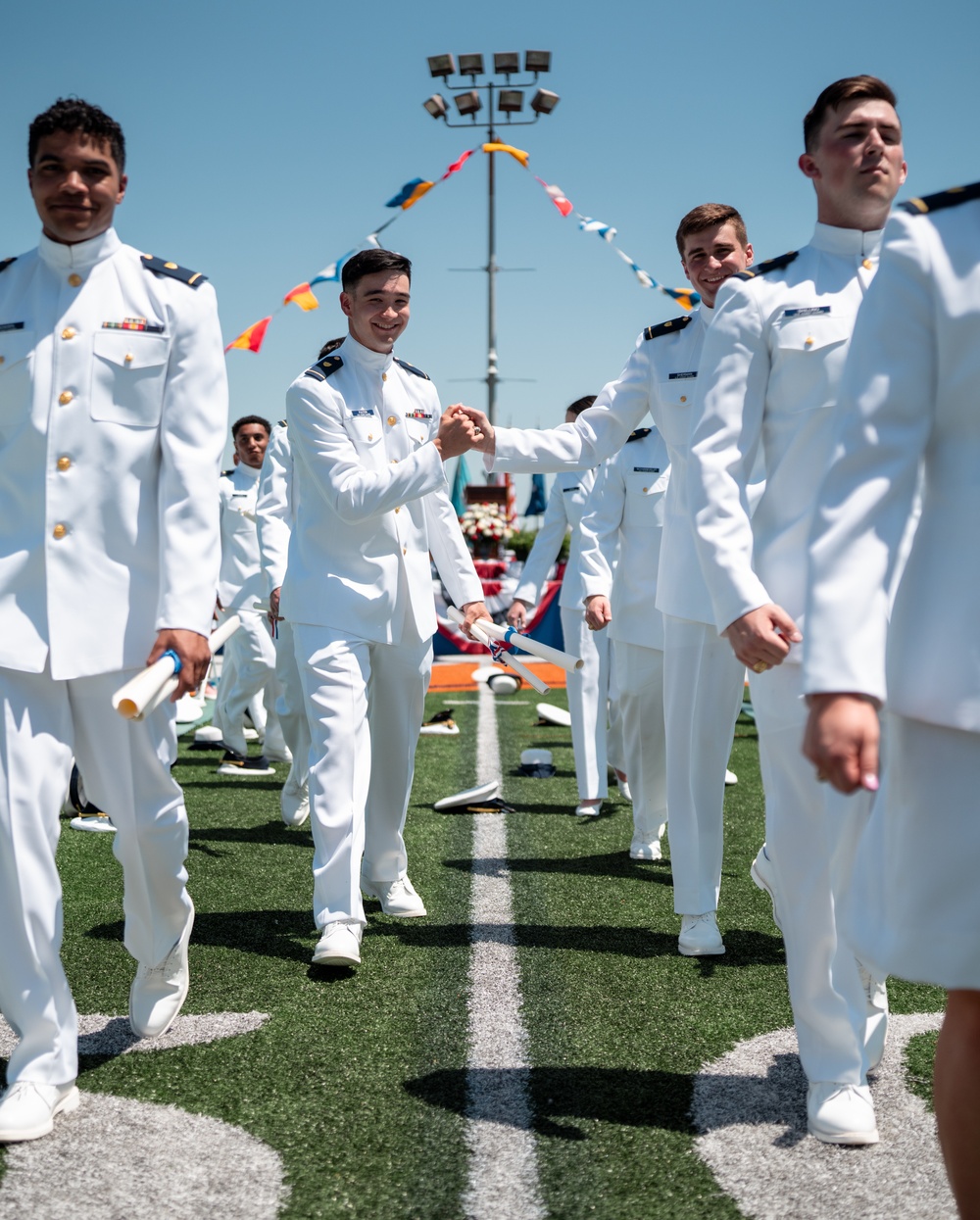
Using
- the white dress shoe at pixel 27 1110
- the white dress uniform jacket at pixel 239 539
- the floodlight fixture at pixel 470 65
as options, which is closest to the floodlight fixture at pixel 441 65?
the floodlight fixture at pixel 470 65

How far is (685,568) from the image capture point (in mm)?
4730

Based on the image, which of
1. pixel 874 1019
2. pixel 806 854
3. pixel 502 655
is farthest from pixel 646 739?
pixel 806 854

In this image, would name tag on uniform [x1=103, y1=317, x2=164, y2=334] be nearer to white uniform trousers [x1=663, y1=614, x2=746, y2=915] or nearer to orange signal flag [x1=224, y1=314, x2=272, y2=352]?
white uniform trousers [x1=663, y1=614, x2=746, y2=915]

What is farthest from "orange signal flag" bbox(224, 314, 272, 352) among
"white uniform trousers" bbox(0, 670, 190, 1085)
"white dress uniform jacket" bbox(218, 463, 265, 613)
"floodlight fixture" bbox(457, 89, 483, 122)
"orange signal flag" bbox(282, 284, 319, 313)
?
"floodlight fixture" bbox(457, 89, 483, 122)

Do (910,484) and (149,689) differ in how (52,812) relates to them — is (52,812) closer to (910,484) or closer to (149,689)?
(149,689)

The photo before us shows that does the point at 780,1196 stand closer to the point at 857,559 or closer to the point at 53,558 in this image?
the point at 857,559

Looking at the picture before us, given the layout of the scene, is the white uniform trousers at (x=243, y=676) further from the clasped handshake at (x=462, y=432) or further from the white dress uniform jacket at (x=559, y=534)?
the clasped handshake at (x=462, y=432)

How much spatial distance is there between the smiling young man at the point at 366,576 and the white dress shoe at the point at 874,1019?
1.70 m

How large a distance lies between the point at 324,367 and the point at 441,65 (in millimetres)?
27762

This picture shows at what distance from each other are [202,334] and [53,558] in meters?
0.67

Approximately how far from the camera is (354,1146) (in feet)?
10.2

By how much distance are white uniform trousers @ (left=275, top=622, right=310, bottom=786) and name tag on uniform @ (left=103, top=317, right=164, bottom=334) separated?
4420 mm

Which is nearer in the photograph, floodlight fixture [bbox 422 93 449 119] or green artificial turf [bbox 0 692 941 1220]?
green artificial turf [bbox 0 692 941 1220]

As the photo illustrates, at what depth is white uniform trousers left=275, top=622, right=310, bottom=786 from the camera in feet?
25.5
